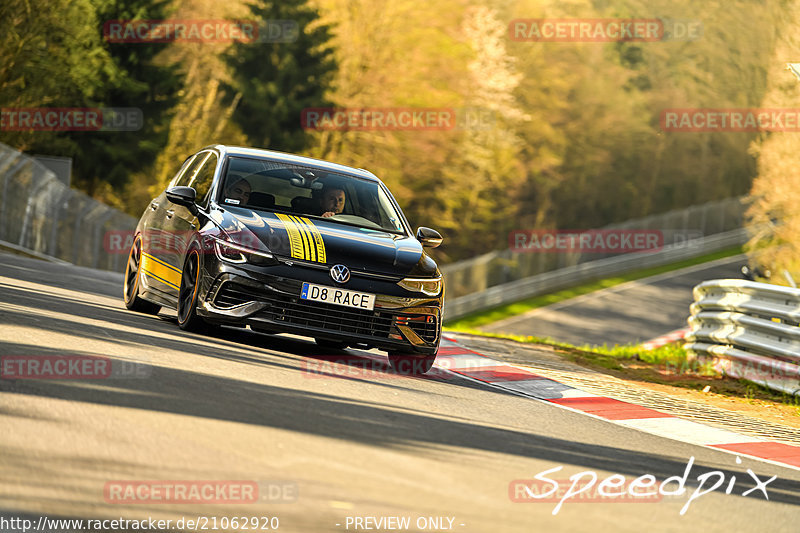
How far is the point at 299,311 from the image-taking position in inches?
345

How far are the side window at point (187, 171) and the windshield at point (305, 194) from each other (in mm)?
1053

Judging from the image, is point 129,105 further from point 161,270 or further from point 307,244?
point 307,244

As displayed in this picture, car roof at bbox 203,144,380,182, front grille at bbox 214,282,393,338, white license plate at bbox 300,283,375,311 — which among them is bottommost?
front grille at bbox 214,282,393,338

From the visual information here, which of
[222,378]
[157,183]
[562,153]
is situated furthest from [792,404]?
[562,153]

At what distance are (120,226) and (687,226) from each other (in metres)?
35.8

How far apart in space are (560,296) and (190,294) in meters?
36.7

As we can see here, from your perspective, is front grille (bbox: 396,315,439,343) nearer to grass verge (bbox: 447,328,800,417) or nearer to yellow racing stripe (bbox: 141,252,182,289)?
yellow racing stripe (bbox: 141,252,182,289)

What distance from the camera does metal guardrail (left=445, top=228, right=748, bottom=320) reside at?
42.2 metres

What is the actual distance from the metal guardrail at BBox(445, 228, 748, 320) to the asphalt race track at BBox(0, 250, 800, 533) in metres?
32.8

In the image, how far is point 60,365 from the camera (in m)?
7.02
